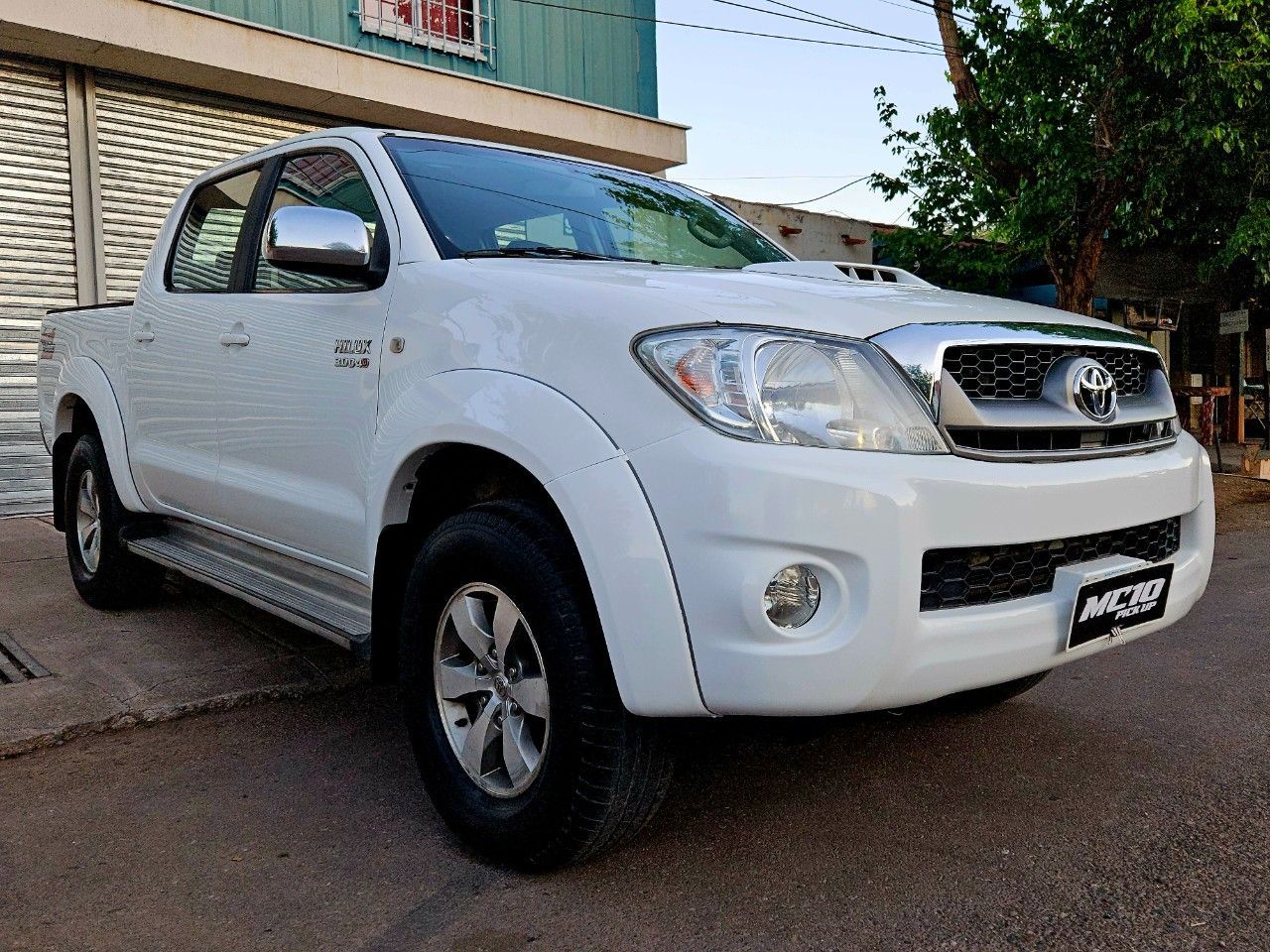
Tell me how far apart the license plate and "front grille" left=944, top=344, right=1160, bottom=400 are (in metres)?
0.44

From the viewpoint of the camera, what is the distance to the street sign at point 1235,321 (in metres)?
13.9

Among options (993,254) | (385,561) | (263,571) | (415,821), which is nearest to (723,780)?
(415,821)

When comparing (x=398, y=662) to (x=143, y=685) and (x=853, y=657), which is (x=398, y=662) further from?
(x=143, y=685)

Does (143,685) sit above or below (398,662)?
below

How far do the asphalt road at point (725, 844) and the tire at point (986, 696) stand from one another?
0.05 meters

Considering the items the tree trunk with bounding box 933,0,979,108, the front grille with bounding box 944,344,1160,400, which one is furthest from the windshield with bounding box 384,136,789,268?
the tree trunk with bounding box 933,0,979,108

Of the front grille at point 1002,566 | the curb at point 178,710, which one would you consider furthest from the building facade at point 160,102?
the front grille at point 1002,566

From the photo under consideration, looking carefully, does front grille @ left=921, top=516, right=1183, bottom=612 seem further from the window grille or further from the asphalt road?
the window grille

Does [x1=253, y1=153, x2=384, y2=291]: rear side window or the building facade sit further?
the building facade

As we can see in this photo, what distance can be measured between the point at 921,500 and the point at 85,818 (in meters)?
2.20

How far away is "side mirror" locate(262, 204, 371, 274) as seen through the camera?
9.30 feet

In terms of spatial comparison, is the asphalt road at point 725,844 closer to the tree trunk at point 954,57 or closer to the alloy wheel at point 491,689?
the alloy wheel at point 491,689

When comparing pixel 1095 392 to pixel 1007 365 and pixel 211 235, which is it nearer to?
pixel 1007 365

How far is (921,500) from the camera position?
2102mm
